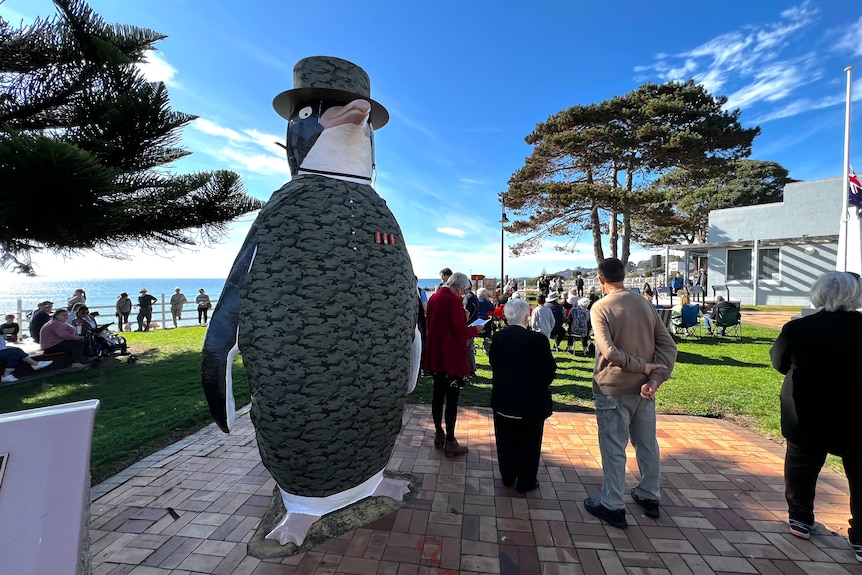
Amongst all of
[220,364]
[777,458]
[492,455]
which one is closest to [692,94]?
[777,458]

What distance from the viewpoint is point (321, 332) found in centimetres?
198

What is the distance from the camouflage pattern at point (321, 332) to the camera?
1.96 m

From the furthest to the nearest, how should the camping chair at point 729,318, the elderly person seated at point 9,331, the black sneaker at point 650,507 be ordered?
the camping chair at point 729,318
the elderly person seated at point 9,331
the black sneaker at point 650,507

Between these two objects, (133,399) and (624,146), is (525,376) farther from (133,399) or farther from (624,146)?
(624,146)

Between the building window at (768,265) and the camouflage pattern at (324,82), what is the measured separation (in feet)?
66.9

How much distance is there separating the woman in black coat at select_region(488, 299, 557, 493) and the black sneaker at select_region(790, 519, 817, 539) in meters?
1.49

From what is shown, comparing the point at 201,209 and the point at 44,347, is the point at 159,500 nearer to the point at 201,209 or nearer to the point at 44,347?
the point at 44,347

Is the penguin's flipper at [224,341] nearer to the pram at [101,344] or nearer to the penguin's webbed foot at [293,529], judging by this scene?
the penguin's webbed foot at [293,529]

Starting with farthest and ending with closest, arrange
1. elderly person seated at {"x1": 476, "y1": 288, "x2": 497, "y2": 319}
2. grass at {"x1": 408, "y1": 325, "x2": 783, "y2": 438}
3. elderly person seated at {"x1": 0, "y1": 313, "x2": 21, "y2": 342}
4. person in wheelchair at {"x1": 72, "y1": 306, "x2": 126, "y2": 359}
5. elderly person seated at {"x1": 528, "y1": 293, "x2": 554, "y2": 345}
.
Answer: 1. elderly person seated at {"x1": 0, "y1": 313, "x2": 21, "y2": 342}
2. person in wheelchair at {"x1": 72, "y1": 306, "x2": 126, "y2": 359}
3. elderly person seated at {"x1": 476, "y1": 288, "x2": 497, "y2": 319}
4. grass at {"x1": 408, "y1": 325, "x2": 783, "y2": 438}
5. elderly person seated at {"x1": 528, "y1": 293, "x2": 554, "y2": 345}

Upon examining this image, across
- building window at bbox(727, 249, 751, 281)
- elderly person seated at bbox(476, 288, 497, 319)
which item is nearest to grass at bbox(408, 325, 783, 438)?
elderly person seated at bbox(476, 288, 497, 319)

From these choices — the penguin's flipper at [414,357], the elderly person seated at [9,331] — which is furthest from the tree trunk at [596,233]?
the elderly person seated at [9,331]

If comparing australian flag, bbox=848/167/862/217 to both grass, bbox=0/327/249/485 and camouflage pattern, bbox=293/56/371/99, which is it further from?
grass, bbox=0/327/249/485

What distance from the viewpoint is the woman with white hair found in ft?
11.2

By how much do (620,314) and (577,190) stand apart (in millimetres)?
14280
